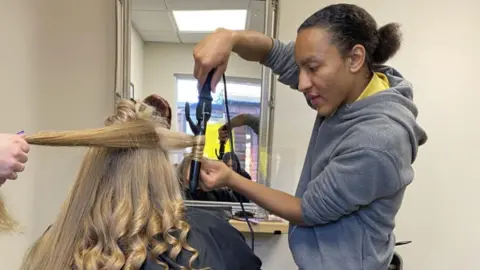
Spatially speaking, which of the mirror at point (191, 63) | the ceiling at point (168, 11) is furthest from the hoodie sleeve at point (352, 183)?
the ceiling at point (168, 11)

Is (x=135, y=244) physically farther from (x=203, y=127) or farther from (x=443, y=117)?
(x=443, y=117)

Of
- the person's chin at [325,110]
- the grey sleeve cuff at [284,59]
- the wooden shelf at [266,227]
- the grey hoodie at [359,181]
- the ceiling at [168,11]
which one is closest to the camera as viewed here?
the grey hoodie at [359,181]

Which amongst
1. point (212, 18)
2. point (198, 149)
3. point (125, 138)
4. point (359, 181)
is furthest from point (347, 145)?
point (212, 18)

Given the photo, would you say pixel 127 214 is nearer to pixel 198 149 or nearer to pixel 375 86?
pixel 198 149

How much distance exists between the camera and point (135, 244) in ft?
2.68

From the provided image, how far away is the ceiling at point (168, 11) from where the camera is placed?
2107mm

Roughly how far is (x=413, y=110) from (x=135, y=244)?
2.10ft

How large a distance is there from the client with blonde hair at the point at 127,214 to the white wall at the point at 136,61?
1248 millimetres

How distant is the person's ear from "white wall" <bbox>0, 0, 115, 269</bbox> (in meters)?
0.91

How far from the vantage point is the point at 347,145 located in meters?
0.87

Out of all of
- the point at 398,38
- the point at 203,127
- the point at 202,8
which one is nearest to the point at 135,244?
the point at 203,127

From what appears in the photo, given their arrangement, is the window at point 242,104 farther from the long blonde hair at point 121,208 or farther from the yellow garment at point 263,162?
the long blonde hair at point 121,208

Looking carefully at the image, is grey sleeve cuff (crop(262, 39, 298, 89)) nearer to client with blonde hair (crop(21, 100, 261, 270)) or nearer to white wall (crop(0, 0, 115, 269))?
client with blonde hair (crop(21, 100, 261, 270))

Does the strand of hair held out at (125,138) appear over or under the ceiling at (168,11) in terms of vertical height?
under
